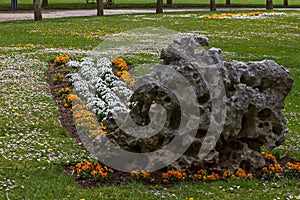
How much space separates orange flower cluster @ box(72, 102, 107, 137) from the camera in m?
10.8

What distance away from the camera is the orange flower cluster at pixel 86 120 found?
10.8m

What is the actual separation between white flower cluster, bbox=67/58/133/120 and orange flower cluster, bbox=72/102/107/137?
0.67ft

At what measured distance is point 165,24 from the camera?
34.0m

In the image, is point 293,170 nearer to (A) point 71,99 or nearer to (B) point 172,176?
(B) point 172,176

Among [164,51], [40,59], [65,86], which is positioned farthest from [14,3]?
[164,51]

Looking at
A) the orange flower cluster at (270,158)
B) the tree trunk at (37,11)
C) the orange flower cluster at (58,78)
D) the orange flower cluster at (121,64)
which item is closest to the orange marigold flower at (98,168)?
the orange flower cluster at (270,158)

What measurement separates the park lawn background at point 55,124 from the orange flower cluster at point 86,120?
1.51 ft

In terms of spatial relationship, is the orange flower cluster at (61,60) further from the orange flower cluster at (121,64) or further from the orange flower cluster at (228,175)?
the orange flower cluster at (228,175)

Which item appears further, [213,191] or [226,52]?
[226,52]

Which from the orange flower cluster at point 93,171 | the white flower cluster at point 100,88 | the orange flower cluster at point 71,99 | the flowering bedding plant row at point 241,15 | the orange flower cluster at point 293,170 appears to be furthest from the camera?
the flowering bedding plant row at point 241,15

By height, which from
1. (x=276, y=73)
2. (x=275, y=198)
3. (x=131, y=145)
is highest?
(x=276, y=73)

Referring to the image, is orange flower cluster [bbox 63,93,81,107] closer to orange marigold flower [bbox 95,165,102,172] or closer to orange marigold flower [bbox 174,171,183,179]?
orange marigold flower [bbox 95,165,102,172]

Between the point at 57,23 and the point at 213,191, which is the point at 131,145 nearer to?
the point at 213,191

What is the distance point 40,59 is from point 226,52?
7.54m
